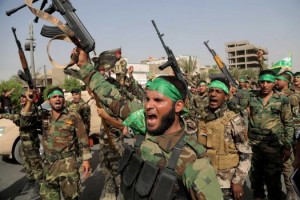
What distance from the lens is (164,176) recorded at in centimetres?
167

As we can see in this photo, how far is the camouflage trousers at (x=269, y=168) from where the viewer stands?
172 inches

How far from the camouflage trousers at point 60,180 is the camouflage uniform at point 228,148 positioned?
74.4 inches

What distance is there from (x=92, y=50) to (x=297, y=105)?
5372 mm

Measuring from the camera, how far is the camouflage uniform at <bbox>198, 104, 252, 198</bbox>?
309 cm

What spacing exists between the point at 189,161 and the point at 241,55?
96.7 meters

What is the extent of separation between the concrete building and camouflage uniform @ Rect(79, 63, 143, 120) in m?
93.0

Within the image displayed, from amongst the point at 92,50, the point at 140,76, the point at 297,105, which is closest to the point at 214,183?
the point at 92,50

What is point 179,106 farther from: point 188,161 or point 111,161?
point 111,161

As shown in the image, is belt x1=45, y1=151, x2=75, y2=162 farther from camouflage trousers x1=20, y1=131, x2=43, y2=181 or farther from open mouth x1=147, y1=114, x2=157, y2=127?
open mouth x1=147, y1=114, x2=157, y2=127

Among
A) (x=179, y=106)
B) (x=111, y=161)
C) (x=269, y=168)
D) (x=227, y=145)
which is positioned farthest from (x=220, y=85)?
(x=111, y=161)

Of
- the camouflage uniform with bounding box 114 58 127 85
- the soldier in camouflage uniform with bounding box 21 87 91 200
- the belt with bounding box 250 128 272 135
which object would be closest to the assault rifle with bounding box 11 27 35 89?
the soldier in camouflage uniform with bounding box 21 87 91 200

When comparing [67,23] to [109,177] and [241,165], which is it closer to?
[241,165]

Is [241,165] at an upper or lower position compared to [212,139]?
lower

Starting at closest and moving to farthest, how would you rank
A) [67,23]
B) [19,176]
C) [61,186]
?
[67,23] → [61,186] → [19,176]
